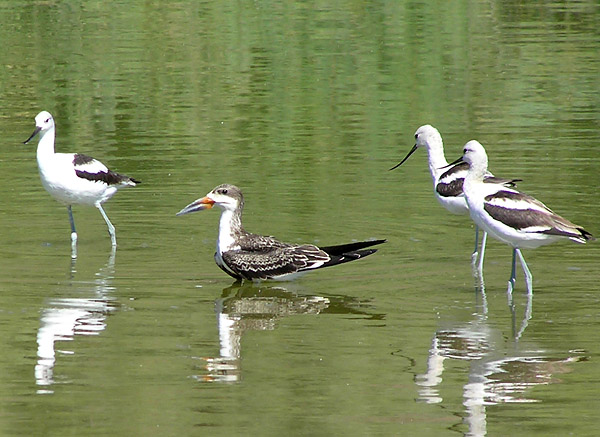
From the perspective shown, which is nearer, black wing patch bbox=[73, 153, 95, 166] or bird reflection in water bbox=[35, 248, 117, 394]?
bird reflection in water bbox=[35, 248, 117, 394]

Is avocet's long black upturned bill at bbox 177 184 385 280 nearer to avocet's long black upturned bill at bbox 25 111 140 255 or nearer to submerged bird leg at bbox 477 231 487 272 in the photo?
submerged bird leg at bbox 477 231 487 272

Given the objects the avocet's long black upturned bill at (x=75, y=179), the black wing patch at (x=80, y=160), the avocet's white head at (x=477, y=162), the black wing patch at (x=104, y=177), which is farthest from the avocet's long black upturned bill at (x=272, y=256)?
the black wing patch at (x=80, y=160)

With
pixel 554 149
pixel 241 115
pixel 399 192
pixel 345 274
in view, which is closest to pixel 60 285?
pixel 345 274

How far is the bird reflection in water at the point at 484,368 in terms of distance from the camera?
27.2 feet

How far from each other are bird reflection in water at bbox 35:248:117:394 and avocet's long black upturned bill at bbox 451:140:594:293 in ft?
11.5

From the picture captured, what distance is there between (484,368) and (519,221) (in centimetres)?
240

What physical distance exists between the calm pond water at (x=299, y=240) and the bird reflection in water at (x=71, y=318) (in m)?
0.03

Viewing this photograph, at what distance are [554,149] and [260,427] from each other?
11560mm

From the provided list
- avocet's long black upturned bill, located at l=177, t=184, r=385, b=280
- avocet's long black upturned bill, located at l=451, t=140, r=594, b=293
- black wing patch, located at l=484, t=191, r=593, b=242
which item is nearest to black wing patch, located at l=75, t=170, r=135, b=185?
avocet's long black upturned bill, located at l=177, t=184, r=385, b=280

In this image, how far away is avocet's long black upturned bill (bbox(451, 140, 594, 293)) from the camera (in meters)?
11.0

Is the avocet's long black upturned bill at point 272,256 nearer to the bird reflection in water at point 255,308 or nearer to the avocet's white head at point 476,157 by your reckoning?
the bird reflection in water at point 255,308

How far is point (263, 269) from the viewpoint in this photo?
12.0 metres

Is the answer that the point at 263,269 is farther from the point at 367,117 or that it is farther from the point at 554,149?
the point at 367,117

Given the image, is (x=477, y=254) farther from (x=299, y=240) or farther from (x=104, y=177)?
(x=104, y=177)
